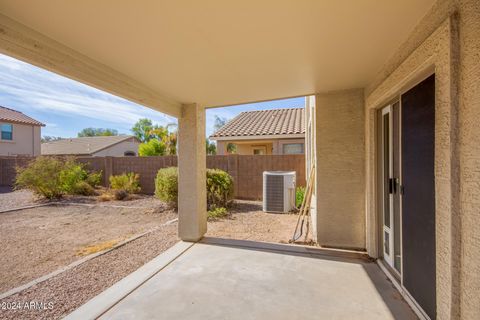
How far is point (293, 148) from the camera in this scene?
11281mm

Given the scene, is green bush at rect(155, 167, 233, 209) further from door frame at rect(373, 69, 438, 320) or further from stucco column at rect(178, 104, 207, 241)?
door frame at rect(373, 69, 438, 320)

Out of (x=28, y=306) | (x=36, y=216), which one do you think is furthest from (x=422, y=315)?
(x=36, y=216)

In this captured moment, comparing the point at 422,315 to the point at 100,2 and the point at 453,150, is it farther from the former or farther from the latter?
the point at 100,2

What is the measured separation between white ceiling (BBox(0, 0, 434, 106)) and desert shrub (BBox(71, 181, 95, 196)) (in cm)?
943

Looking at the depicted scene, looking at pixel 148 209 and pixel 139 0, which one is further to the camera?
pixel 148 209

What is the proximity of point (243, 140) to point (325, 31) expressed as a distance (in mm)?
9645

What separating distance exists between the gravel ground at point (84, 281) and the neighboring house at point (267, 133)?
7.67m

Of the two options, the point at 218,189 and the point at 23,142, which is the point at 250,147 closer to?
the point at 218,189

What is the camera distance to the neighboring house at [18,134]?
58.0ft

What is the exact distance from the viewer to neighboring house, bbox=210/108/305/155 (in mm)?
11109

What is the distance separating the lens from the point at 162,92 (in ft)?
13.0

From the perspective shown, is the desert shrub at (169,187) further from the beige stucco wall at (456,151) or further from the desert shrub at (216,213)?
the beige stucco wall at (456,151)

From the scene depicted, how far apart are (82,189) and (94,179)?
0.95m

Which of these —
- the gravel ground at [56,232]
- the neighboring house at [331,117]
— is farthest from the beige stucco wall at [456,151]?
the gravel ground at [56,232]
